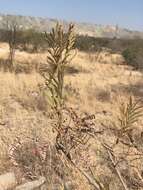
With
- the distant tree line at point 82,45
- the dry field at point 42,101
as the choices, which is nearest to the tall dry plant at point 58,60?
the dry field at point 42,101

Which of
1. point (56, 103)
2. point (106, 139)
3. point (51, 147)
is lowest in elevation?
point (106, 139)

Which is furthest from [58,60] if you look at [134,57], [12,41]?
[134,57]

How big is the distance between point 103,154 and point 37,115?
9.11ft

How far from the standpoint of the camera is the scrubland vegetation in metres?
1.83

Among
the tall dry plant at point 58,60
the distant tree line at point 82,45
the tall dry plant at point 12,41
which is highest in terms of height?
the tall dry plant at point 58,60

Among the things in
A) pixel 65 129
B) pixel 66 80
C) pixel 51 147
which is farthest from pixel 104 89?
pixel 65 129

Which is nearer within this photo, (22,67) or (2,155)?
(2,155)

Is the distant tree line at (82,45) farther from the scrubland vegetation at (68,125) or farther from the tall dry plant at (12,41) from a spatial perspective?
the scrubland vegetation at (68,125)

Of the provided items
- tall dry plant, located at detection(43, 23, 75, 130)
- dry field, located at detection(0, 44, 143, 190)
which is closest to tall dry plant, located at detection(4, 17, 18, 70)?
dry field, located at detection(0, 44, 143, 190)

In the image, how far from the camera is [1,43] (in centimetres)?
2641

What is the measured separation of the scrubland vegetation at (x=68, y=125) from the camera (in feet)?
6.02

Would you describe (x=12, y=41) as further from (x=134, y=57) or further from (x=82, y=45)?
(x=82, y=45)

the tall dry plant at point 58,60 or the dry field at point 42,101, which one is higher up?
the tall dry plant at point 58,60

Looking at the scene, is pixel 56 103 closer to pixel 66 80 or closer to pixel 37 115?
pixel 37 115
